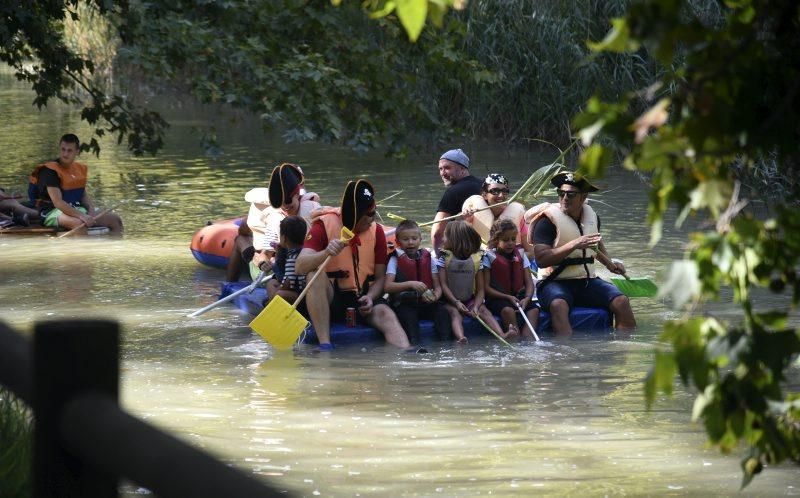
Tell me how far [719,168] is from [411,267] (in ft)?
23.6

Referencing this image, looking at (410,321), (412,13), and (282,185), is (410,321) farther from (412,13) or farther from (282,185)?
(412,13)

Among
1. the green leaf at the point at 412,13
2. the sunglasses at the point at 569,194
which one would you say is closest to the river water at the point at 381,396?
the sunglasses at the point at 569,194

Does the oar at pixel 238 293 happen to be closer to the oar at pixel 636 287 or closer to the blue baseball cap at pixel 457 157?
the blue baseball cap at pixel 457 157

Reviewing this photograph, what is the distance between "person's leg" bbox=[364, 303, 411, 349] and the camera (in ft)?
30.3

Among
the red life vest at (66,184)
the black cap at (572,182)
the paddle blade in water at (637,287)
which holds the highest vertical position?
the black cap at (572,182)

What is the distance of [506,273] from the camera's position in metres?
9.66

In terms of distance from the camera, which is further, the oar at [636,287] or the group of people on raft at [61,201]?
the group of people on raft at [61,201]

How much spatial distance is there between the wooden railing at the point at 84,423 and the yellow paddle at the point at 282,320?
6.72 m

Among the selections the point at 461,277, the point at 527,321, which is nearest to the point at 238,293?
the point at 461,277

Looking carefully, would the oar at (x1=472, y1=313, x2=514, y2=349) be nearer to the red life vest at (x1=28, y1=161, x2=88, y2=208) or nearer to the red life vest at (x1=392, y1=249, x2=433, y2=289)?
the red life vest at (x1=392, y1=249, x2=433, y2=289)

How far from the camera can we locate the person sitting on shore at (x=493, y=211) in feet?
33.0

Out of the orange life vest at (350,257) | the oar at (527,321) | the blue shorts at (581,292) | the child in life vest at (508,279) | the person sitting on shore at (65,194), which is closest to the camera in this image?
the orange life vest at (350,257)


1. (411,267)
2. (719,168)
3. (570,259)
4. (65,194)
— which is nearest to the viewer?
(719,168)

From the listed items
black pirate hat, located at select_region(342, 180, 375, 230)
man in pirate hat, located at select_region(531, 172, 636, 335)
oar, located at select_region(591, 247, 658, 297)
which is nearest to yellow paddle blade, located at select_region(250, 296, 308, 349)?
black pirate hat, located at select_region(342, 180, 375, 230)
